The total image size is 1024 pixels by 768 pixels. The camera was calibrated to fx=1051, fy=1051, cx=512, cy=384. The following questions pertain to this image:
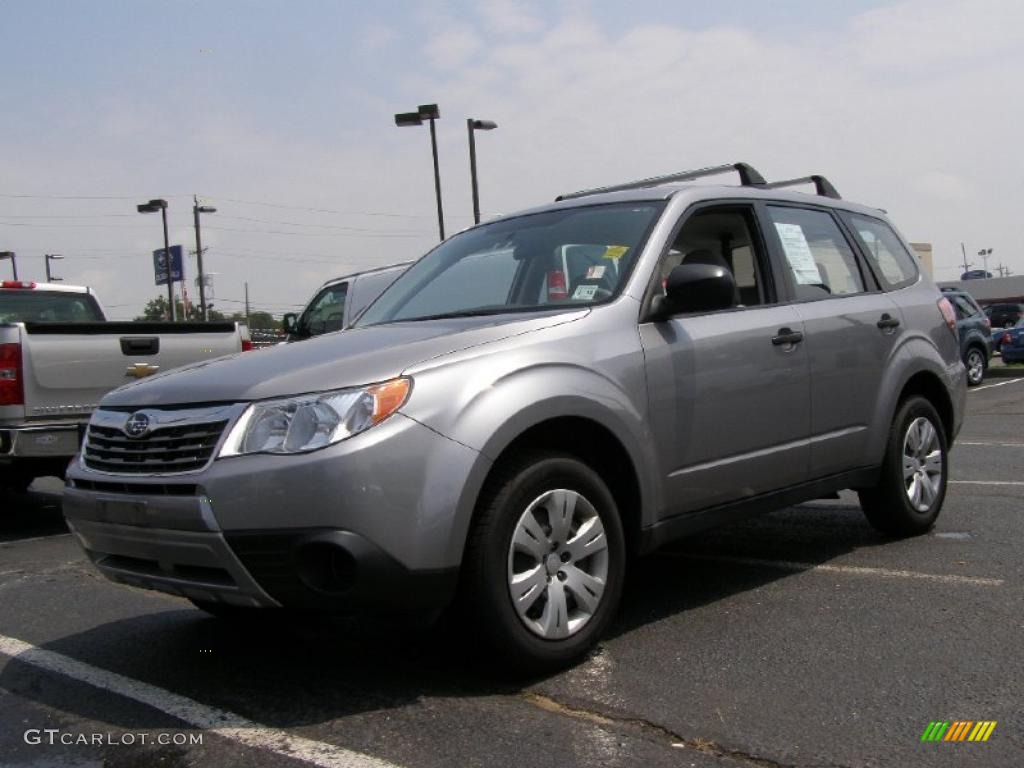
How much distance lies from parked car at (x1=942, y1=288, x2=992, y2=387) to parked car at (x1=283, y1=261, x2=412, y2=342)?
1164 cm

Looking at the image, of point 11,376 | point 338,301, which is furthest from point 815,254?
point 338,301

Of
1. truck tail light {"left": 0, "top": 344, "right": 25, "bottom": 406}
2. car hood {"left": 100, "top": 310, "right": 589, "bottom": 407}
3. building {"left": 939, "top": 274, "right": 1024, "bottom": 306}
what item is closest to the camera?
car hood {"left": 100, "top": 310, "right": 589, "bottom": 407}

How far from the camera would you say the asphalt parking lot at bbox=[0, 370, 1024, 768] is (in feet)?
10.2

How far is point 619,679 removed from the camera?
3672 millimetres

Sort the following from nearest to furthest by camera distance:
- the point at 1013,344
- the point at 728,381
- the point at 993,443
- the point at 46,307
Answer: the point at 728,381 → the point at 46,307 → the point at 993,443 → the point at 1013,344

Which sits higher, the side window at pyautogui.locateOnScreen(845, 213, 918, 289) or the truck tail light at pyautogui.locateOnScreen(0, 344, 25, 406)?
the side window at pyautogui.locateOnScreen(845, 213, 918, 289)

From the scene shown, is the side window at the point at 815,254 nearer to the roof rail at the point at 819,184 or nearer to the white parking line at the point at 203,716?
the roof rail at the point at 819,184

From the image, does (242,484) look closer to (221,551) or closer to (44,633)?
(221,551)

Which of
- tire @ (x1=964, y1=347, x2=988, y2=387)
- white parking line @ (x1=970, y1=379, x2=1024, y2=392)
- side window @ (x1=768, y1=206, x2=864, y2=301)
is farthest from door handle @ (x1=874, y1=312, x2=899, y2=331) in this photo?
tire @ (x1=964, y1=347, x2=988, y2=387)

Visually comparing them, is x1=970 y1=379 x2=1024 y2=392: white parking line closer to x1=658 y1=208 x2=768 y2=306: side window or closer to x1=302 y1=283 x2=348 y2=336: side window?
x1=302 y1=283 x2=348 y2=336: side window

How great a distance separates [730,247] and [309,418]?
250 centimetres

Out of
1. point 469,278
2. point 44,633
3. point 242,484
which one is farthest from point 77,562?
point 242,484

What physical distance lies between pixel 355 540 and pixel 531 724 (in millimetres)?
795
